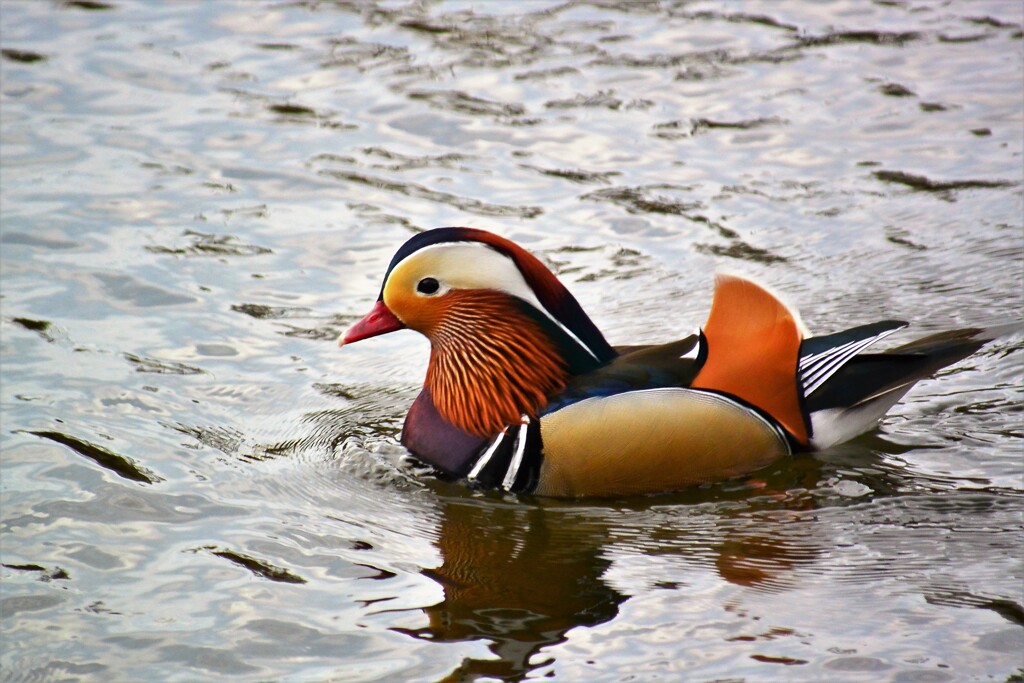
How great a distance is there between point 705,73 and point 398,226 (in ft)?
12.1

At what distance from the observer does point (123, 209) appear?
9133mm

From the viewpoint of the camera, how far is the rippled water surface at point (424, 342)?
489 cm

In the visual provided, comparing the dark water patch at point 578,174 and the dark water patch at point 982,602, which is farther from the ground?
the dark water patch at point 578,174

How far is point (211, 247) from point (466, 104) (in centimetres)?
308

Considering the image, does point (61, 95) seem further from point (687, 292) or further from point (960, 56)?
point (960, 56)

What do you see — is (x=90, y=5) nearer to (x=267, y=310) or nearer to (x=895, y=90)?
(x=267, y=310)

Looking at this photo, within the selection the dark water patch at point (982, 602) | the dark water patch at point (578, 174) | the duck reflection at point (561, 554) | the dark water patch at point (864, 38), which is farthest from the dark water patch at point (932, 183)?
the dark water patch at point (982, 602)

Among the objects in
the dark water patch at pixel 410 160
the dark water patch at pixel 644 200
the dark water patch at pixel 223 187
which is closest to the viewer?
the dark water patch at pixel 644 200

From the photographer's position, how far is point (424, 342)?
795 cm

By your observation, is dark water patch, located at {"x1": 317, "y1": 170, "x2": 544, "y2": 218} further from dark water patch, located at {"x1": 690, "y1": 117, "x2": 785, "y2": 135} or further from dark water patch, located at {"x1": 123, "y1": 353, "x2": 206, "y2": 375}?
dark water patch, located at {"x1": 123, "y1": 353, "x2": 206, "y2": 375}

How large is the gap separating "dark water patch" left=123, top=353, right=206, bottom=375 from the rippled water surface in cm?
3

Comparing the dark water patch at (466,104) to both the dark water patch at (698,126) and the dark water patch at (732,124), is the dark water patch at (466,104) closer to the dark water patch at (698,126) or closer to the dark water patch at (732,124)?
the dark water patch at (698,126)

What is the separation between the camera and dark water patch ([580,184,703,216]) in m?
9.24

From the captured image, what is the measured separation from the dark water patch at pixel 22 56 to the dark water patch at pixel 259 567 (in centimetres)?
753
